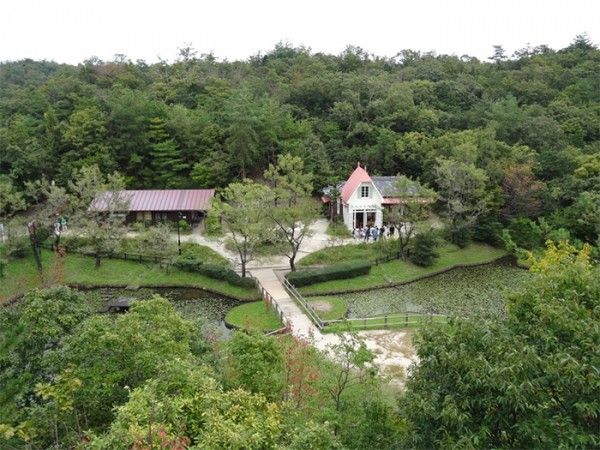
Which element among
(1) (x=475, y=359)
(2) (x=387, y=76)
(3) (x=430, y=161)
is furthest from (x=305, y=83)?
(1) (x=475, y=359)

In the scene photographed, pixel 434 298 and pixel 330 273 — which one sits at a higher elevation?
pixel 330 273


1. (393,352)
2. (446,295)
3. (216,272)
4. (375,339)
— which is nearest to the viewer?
(393,352)

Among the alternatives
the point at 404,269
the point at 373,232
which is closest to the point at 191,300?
the point at 404,269

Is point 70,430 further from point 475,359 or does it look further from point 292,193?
point 292,193

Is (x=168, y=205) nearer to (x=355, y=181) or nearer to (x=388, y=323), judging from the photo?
(x=355, y=181)

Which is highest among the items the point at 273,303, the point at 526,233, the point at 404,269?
the point at 526,233

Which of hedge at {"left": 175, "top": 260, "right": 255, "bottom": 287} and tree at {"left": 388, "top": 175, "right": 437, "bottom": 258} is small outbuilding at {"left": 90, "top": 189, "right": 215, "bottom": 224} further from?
tree at {"left": 388, "top": 175, "right": 437, "bottom": 258}
